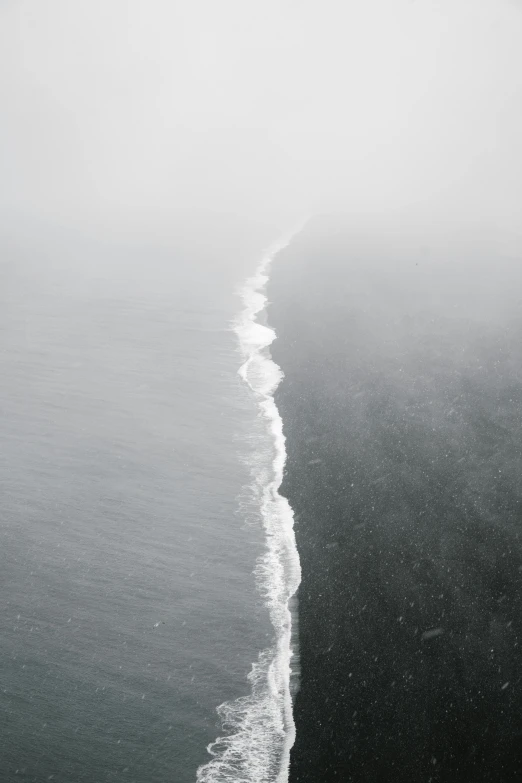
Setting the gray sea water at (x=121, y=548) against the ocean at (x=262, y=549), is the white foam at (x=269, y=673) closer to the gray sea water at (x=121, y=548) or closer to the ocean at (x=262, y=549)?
the ocean at (x=262, y=549)

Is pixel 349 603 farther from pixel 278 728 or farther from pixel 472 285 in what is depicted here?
pixel 472 285

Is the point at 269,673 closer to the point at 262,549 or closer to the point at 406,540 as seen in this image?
the point at 262,549

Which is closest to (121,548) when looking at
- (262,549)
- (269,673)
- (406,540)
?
(262,549)

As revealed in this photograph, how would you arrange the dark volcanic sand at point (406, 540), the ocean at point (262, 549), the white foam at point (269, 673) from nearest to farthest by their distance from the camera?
the white foam at point (269, 673) < the ocean at point (262, 549) < the dark volcanic sand at point (406, 540)

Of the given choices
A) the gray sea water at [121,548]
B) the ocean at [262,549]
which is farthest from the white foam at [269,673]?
the gray sea water at [121,548]

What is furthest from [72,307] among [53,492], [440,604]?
[440,604]

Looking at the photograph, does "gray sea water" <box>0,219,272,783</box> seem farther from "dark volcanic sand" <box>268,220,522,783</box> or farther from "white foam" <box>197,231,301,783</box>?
"dark volcanic sand" <box>268,220,522,783</box>
